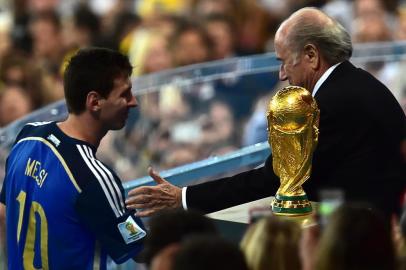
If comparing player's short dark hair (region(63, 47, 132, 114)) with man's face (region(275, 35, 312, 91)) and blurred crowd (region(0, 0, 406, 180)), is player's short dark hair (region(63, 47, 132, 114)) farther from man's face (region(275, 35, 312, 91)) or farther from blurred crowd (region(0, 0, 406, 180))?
blurred crowd (region(0, 0, 406, 180))

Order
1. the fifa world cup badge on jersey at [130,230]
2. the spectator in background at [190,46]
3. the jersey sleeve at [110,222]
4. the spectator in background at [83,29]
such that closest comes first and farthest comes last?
1. the jersey sleeve at [110,222]
2. the fifa world cup badge on jersey at [130,230]
3. the spectator in background at [190,46]
4. the spectator in background at [83,29]

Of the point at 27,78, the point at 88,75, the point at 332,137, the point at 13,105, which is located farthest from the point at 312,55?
the point at 27,78

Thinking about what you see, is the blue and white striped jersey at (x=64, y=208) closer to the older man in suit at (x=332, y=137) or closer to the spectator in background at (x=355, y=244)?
the older man in suit at (x=332, y=137)

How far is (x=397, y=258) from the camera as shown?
375 centimetres

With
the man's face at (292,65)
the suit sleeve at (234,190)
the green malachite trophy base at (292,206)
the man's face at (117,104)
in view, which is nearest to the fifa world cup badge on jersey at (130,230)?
the suit sleeve at (234,190)

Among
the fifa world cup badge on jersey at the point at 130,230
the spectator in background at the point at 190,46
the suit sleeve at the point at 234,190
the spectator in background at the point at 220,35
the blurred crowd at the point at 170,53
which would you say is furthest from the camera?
the spectator in background at the point at 220,35

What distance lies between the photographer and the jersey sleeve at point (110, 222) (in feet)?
16.9

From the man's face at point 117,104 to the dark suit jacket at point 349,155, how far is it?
44 cm

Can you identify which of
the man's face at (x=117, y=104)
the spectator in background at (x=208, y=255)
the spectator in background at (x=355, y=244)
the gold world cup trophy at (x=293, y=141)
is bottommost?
the gold world cup trophy at (x=293, y=141)

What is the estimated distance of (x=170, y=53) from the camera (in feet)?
36.3

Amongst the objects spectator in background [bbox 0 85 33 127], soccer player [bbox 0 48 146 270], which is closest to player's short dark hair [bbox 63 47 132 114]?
soccer player [bbox 0 48 146 270]

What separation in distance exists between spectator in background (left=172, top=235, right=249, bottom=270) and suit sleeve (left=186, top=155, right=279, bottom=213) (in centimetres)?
187

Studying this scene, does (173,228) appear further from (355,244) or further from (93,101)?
(93,101)

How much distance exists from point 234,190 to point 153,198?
37 cm
